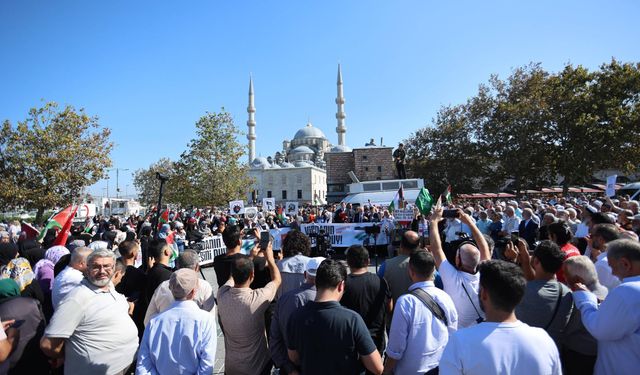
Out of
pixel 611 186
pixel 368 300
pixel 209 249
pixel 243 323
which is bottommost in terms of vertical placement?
pixel 209 249

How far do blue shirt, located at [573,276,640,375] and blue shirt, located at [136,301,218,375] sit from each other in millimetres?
2476

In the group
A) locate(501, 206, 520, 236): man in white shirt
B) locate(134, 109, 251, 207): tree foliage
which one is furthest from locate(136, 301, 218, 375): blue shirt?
locate(134, 109, 251, 207): tree foliage

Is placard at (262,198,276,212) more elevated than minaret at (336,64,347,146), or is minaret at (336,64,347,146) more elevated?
minaret at (336,64,347,146)

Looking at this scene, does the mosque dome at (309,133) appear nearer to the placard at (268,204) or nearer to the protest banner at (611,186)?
the placard at (268,204)

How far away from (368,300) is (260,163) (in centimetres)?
8272

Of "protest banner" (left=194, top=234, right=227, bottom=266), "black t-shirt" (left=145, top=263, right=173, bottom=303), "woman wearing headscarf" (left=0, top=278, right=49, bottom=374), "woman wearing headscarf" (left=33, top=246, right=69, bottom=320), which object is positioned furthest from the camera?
"protest banner" (left=194, top=234, right=227, bottom=266)

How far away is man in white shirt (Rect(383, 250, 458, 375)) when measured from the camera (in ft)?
8.95

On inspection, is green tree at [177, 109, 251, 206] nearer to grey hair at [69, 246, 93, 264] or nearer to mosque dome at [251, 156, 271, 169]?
grey hair at [69, 246, 93, 264]

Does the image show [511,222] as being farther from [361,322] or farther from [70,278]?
[70,278]

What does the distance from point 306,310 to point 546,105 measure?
29.9m

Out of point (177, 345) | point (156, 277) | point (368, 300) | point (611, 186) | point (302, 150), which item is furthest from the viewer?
point (302, 150)

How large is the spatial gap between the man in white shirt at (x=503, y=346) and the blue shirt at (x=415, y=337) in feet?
2.71

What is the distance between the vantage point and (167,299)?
334 centimetres

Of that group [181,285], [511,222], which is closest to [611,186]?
[511,222]
